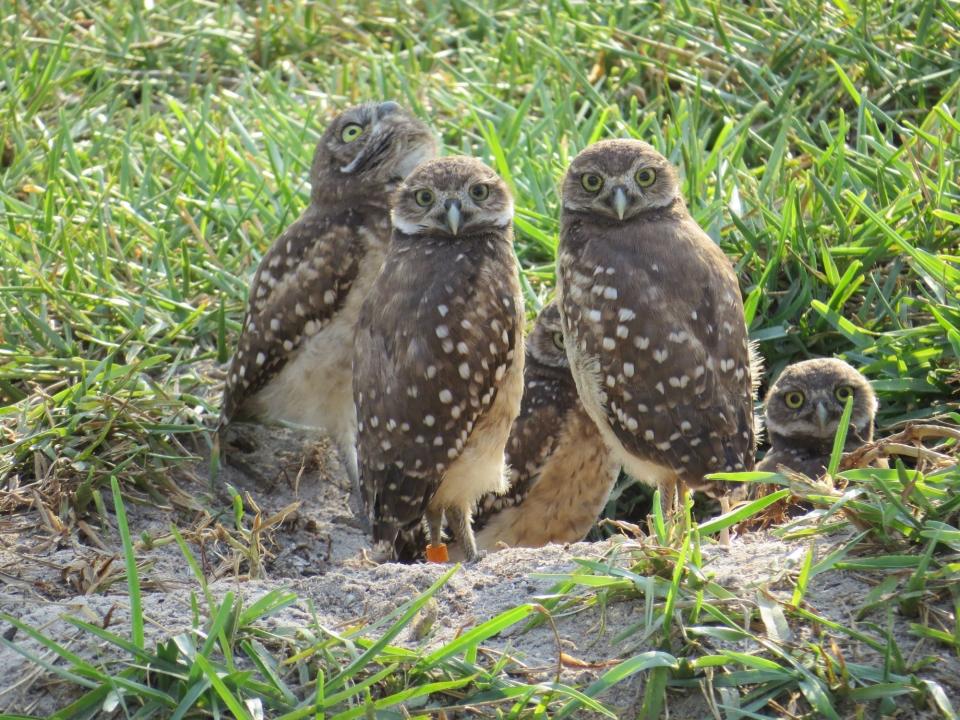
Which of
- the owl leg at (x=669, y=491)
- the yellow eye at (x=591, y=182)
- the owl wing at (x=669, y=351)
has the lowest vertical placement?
the owl leg at (x=669, y=491)

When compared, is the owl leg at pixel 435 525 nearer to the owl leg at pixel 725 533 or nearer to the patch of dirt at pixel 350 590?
the patch of dirt at pixel 350 590

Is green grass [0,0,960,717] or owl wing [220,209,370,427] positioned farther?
owl wing [220,209,370,427]

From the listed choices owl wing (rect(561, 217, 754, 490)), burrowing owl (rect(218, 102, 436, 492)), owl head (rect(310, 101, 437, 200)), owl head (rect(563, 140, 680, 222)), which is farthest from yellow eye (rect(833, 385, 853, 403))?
owl head (rect(310, 101, 437, 200))

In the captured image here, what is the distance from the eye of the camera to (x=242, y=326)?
5.09 metres

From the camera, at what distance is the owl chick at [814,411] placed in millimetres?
4453

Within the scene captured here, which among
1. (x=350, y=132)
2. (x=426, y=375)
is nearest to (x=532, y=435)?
(x=426, y=375)

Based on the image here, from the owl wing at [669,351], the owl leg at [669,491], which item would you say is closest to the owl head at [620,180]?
the owl wing at [669,351]

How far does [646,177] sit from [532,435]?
109 cm

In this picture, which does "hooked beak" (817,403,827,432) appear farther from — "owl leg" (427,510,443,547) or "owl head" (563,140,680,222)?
"owl leg" (427,510,443,547)

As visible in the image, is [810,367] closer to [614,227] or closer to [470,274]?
[614,227]

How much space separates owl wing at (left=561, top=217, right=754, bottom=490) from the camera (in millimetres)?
4082

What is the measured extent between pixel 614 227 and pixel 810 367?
846 millimetres

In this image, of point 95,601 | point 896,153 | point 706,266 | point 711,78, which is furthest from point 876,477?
point 711,78

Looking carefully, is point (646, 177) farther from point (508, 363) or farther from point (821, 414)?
point (821, 414)
